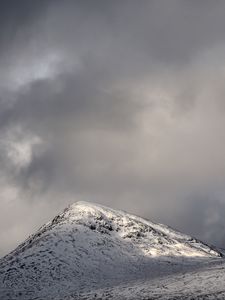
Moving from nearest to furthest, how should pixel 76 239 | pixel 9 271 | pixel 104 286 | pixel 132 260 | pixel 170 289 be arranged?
pixel 170 289 → pixel 104 286 → pixel 9 271 → pixel 132 260 → pixel 76 239

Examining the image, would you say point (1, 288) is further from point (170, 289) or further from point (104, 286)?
point (170, 289)

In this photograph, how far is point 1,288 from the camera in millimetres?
139500

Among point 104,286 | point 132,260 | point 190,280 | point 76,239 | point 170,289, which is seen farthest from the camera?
point 76,239

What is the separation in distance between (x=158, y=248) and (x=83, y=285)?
61.0 m

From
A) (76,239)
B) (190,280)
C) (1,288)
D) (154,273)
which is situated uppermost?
(76,239)

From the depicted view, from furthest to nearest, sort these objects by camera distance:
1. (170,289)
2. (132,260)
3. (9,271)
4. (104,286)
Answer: (132,260) → (9,271) → (104,286) → (170,289)

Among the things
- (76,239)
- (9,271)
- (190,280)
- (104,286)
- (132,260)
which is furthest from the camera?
(76,239)

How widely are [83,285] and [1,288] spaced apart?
23078 mm

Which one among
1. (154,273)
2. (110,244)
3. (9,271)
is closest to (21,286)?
(9,271)

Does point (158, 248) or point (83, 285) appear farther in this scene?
point (158, 248)

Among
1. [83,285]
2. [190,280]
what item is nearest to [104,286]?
[83,285]

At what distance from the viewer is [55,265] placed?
161375 mm

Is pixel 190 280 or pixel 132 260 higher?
pixel 132 260

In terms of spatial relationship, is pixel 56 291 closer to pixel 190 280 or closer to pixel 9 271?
pixel 9 271
